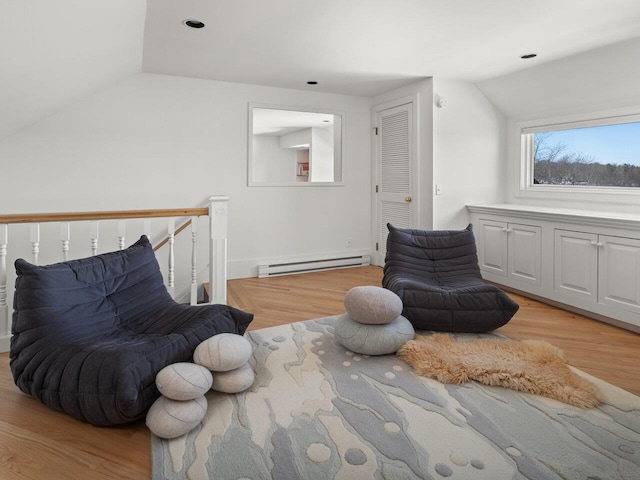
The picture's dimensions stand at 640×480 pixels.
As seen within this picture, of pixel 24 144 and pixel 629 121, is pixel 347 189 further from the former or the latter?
pixel 24 144

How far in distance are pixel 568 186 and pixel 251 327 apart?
3533mm

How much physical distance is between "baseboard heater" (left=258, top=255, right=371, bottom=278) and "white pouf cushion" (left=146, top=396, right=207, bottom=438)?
3075 mm

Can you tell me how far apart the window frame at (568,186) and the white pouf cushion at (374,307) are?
2622 mm

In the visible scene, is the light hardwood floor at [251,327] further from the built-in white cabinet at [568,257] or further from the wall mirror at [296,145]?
the wall mirror at [296,145]

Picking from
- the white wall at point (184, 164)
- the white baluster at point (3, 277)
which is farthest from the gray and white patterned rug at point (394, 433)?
the white wall at point (184, 164)

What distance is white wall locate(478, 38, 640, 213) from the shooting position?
3.63m

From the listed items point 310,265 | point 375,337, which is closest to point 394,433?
point 375,337

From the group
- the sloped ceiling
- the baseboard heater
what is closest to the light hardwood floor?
the baseboard heater

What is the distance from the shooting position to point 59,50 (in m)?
2.68

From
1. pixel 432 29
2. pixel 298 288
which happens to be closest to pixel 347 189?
pixel 298 288

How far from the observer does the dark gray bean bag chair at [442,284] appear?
3016 mm

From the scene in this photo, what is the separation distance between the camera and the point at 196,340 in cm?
229

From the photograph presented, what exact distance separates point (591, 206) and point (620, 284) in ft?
3.68

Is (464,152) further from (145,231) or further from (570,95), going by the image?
(145,231)
